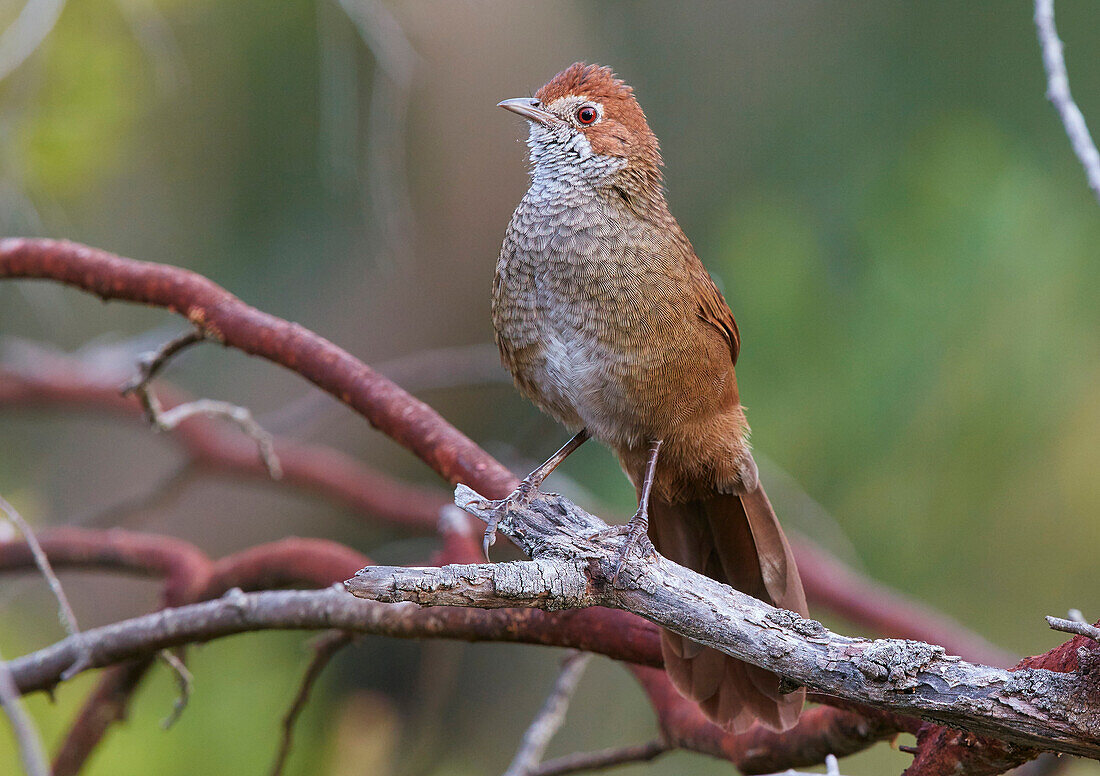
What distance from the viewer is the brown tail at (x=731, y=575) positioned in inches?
73.6

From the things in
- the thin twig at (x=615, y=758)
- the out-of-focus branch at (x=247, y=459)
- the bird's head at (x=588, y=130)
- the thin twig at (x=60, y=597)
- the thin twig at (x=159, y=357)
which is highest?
the bird's head at (x=588, y=130)

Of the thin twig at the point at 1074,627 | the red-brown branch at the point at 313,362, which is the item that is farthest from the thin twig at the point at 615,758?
the thin twig at the point at 1074,627

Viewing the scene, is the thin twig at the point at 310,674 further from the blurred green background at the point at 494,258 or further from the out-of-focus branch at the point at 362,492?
the out-of-focus branch at the point at 362,492

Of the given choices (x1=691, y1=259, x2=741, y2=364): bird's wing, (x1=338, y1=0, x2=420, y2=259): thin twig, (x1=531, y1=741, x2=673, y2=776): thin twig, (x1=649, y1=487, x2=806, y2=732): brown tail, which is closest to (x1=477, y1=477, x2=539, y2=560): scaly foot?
(x1=649, y1=487, x2=806, y2=732): brown tail

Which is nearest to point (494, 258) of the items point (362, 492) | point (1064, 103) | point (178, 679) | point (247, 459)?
point (247, 459)

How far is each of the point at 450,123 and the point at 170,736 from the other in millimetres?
3016

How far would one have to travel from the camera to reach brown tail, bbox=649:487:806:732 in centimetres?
187

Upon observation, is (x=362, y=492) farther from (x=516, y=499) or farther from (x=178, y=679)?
(x=516, y=499)

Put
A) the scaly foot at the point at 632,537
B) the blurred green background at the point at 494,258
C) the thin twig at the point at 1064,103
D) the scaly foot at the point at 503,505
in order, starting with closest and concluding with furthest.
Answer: the thin twig at the point at 1064,103
the scaly foot at the point at 632,537
the scaly foot at the point at 503,505
the blurred green background at the point at 494,258

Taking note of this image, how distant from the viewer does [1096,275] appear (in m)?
3.41

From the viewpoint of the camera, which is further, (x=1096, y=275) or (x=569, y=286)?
(x=1096, y=275)

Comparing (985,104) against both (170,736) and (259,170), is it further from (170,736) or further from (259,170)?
(170,736)

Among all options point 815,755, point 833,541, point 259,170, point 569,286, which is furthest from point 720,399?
point 259,170

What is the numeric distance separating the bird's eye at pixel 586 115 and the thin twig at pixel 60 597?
1352 millimetres
